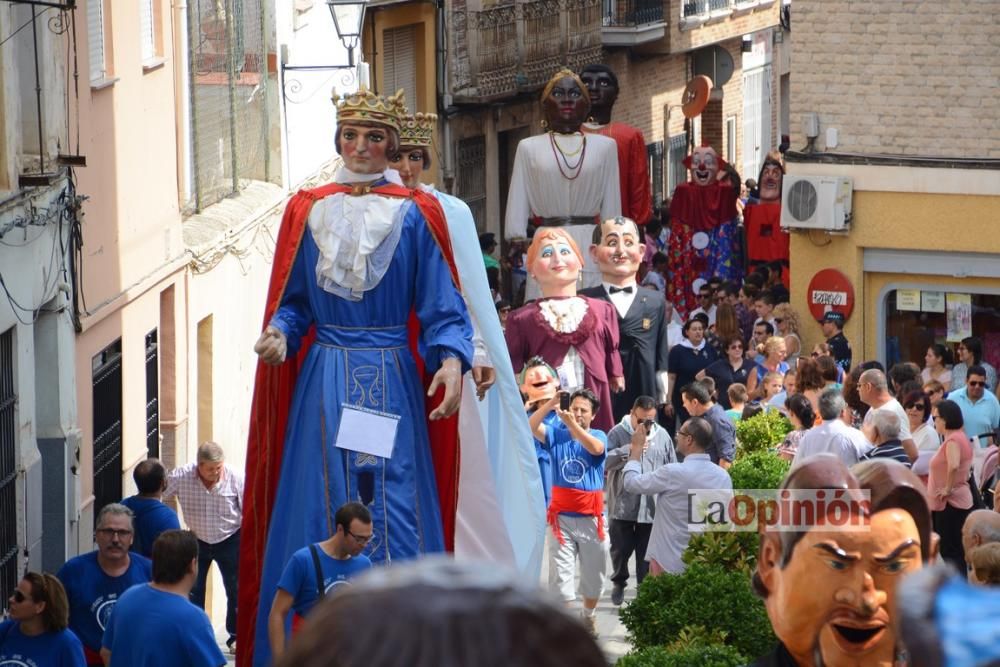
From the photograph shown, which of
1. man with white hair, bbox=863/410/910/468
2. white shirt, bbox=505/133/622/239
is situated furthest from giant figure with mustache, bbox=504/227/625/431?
white shirt, bbox=505/133/622/239

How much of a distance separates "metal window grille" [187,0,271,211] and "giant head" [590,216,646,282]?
4.86m

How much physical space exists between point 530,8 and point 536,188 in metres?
13.9

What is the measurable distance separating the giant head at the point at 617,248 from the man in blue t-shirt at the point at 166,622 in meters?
5.30

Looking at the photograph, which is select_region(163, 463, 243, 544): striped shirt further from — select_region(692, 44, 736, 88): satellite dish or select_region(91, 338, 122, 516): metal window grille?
select_region(692, 44, 736, 88): satellite dish

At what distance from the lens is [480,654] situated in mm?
1642

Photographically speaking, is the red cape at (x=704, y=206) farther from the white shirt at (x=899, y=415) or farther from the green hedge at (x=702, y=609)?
the green hedge at (x=702, y=609)

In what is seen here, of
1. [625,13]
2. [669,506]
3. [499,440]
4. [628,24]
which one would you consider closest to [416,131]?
[499,440]

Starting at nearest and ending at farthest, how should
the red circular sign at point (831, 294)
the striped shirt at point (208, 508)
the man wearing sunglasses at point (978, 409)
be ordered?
the striped shirt at point (208, 508) → the man wearing sunglasses at point (978, 409) → the red circular sign at point (831, 294)

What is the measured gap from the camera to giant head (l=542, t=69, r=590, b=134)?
1366 cm

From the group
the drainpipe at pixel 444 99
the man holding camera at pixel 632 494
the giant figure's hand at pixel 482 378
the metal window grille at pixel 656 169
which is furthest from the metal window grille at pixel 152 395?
the metal window grille at pixel 656 169

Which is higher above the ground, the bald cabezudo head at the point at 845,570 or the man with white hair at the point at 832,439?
the bald cabezudo head at the point at 845,570

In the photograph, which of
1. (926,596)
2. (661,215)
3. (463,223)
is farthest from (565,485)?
(661,215)

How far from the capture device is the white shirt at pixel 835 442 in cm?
988

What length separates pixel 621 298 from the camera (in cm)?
1216
